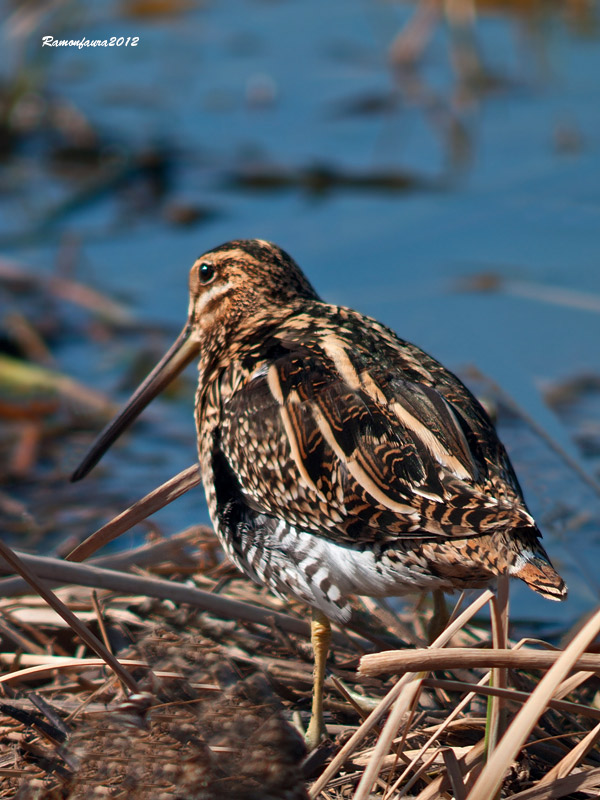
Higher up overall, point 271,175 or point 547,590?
point 271,175

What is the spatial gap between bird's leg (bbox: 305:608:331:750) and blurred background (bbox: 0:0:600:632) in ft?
4.28

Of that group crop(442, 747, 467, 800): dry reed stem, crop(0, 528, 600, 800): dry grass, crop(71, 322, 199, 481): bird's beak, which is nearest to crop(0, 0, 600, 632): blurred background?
crop(71, 322, 199, 481): bird's beak

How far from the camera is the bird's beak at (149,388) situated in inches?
151

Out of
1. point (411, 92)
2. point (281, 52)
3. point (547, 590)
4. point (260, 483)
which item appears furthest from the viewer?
point (281, 52)

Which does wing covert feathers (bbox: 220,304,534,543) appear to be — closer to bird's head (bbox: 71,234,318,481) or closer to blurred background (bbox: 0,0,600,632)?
bird's head (bbox: 71,234,318,481)

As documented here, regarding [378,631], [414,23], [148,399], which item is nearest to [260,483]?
[378,631]

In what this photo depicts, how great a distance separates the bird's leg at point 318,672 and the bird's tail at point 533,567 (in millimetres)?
627

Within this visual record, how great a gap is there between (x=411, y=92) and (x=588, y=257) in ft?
8.13

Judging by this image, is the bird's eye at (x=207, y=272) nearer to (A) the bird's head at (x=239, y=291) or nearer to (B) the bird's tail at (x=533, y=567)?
(A) the bird's head at (x=239, y=291)

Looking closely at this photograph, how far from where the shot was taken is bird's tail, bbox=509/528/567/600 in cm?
243

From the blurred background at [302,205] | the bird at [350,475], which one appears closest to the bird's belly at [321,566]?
the bird at [350,475]

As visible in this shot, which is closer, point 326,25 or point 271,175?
point 271,175

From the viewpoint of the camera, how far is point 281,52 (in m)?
9.12

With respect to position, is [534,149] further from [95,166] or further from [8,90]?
[8,90]
